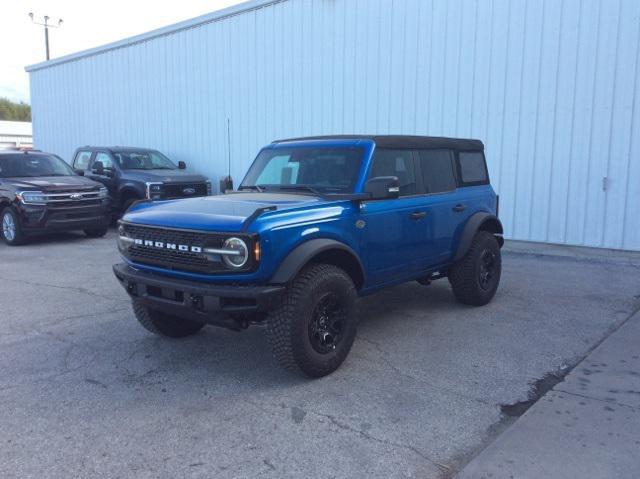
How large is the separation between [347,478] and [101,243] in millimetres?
9294

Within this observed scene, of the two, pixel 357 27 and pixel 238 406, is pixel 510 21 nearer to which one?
pixel 357 27

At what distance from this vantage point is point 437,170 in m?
5.86

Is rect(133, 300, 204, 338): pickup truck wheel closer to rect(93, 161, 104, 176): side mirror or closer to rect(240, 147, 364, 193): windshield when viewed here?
rect(240, 147, 364, 193): windshield

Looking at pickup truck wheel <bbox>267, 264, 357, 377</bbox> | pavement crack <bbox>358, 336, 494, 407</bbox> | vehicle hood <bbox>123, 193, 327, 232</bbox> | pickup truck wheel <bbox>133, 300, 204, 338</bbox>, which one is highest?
vehicle hood <bbox>123, 193, 327, 232</bbox>

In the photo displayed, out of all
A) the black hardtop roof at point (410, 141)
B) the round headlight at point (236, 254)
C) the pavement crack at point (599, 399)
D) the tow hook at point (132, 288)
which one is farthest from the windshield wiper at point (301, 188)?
the pavement crack at point (599, 399)

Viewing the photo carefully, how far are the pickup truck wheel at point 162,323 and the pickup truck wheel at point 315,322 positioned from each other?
1.42m

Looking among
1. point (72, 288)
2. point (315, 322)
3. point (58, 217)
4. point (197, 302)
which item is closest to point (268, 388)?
point (315, 322)

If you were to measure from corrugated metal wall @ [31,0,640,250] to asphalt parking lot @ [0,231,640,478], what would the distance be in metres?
3.30

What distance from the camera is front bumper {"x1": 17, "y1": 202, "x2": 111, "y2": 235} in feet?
34.1

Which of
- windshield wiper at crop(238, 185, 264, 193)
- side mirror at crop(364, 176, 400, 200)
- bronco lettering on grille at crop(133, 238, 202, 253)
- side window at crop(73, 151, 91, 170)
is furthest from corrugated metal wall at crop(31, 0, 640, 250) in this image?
bronco lettering on grille at crop(133, 238, 202, 253)

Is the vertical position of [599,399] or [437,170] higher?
[437,170]

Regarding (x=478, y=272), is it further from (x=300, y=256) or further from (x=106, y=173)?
(x=106, y=173)

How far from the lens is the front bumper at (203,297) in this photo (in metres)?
3.84

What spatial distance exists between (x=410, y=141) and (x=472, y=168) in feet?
4.23
